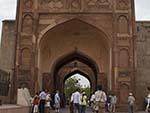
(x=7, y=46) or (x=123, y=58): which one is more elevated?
(x=7, y=46)

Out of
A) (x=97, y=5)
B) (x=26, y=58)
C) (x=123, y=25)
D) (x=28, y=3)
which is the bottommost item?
(x=26, y=58)

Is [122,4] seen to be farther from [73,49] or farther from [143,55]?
[143,55]

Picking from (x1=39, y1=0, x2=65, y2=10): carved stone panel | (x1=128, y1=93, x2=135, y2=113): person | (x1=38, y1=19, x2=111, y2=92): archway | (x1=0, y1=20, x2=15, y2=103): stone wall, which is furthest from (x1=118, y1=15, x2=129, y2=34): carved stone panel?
(x1=0, y1=20, x2=15, y2=103): stone wall

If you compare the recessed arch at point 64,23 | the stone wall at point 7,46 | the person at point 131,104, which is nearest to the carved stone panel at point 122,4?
the recessed arch at point 64,23

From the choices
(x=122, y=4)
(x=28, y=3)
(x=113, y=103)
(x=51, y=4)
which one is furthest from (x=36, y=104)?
(x=122, y=4)

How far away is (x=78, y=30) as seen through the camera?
1742cm

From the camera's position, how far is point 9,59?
850 inches

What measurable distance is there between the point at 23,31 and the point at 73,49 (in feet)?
→ 11.1

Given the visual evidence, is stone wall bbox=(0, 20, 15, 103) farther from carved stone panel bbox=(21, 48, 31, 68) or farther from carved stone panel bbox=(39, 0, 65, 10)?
carved stone panel bbox=(39, 0, 65, 10)

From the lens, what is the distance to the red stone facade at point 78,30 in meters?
15.2

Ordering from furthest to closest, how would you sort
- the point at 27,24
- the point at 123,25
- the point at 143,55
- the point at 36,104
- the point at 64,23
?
1. the point at 143,55
2. the point at 64,23
3. the point at 27,24
4. the point at 123,25
5. the point at 36,104

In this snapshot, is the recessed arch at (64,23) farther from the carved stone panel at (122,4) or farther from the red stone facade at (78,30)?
the carved stone panel at (122,4)

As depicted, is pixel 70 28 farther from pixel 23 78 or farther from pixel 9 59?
pixel 9 59

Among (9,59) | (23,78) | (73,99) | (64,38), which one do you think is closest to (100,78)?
(64,38)
